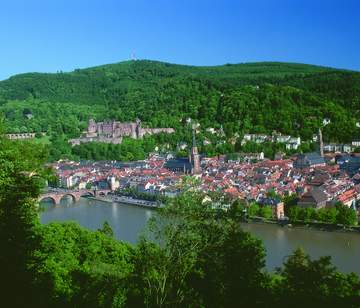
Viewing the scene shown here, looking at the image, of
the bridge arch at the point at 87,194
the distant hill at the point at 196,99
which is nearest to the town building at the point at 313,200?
the bridge arch at the point at 87,194

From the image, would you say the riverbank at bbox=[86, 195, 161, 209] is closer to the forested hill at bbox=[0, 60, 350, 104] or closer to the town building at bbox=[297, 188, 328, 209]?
the town building at bbox=[297, 188, 328, 209]

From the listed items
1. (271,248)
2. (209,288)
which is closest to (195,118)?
(271,248)

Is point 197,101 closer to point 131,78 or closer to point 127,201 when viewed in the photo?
point 131,78

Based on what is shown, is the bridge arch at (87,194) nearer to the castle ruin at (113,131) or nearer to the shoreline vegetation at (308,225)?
the shoreline vegetation at (308,225)

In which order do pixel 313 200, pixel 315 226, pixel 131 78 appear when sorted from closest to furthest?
pixel 315 226
pixel 313 200
pixel 131 78

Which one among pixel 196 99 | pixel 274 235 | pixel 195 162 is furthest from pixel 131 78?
pixel 274 235

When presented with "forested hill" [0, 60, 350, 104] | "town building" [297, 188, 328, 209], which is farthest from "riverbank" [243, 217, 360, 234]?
"forested hill" [0, 60, 350, 104]

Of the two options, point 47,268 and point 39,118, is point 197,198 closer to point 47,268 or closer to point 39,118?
point 47,268
